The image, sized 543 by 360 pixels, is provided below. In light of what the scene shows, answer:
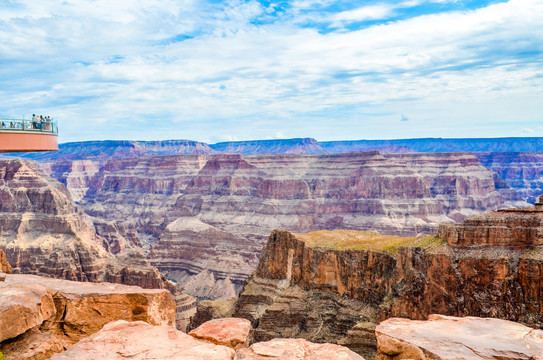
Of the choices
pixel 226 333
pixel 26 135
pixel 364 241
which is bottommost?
pixel 364 241

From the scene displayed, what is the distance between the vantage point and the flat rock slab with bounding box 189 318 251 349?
12.5 meters

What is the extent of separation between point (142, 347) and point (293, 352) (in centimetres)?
339

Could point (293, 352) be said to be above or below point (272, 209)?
above

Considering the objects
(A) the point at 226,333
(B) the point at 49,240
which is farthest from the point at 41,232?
(A) the point at 226,333

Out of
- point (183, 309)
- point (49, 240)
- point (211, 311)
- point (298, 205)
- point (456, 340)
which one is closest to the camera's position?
point (456, 340)

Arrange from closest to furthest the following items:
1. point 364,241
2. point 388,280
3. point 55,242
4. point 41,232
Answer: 1. point 388,280
2. point 364,241
3. point 55,242
4. point 41,232

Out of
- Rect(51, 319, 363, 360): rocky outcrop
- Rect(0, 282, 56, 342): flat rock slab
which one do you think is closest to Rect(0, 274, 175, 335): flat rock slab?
Rect(0, 282, 56, 342): flat rock slab

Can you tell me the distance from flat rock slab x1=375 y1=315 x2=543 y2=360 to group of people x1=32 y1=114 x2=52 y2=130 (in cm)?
2485

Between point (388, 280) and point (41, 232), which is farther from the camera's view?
point (41, 232)

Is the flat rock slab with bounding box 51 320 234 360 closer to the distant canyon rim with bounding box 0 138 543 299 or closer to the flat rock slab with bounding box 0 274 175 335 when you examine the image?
the flat rock slab with bounding box 0 274 175 335

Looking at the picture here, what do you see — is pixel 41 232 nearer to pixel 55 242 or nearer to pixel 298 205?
pixel 55 242

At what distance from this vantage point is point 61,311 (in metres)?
15.0

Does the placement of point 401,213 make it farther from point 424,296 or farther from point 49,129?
point 49,129

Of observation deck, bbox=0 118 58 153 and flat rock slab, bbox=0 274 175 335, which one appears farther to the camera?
observation deck, bbox=0 118 58 153
